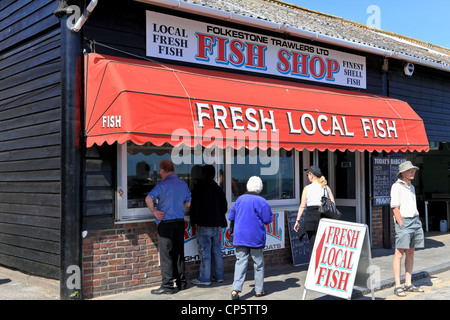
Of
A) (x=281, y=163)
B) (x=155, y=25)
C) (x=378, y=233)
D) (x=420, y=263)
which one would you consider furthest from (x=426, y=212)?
(x=155, y=25)

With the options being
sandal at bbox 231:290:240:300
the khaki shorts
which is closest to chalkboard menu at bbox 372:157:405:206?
the khaki shorts

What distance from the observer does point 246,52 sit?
7.95 metres

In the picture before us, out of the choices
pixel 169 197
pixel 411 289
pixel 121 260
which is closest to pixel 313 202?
pixel 411 289

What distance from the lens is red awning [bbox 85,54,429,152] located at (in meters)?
5.69

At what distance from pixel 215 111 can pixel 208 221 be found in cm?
164

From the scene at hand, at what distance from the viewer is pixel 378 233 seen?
10.3 meters

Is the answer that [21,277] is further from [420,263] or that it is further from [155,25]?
[420,263]

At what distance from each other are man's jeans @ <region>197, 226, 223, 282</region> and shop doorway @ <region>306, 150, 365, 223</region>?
3870 millimetres

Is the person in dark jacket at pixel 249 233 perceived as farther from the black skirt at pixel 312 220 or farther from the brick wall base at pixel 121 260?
the brick wall base at pixel 121 260

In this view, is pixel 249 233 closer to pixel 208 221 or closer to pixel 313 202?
pixel 208 221

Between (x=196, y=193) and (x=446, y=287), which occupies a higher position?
(x=196, y=193)

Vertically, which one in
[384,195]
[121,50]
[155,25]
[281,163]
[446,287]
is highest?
[155,25]

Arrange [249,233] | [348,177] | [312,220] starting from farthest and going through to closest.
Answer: [348,177], [312,220], [249,233]
